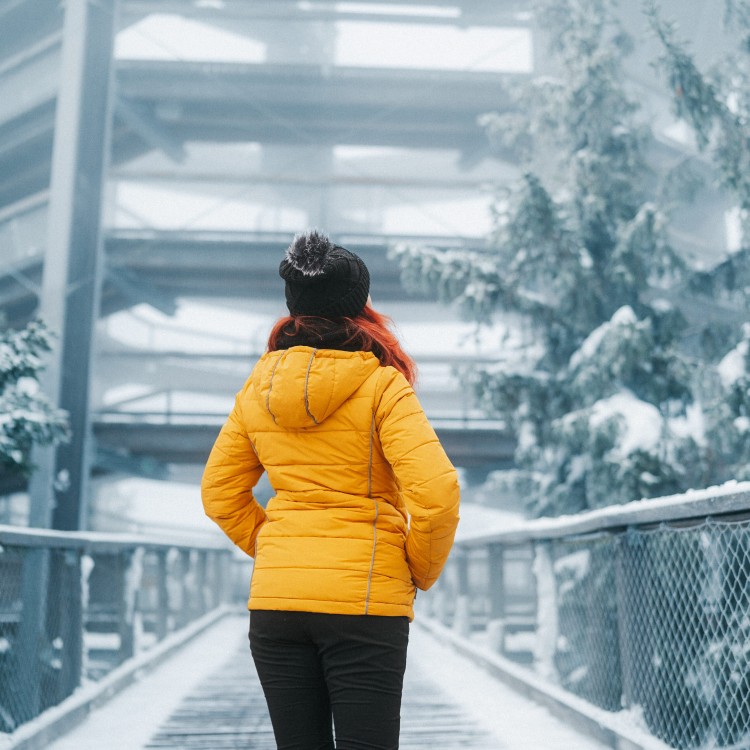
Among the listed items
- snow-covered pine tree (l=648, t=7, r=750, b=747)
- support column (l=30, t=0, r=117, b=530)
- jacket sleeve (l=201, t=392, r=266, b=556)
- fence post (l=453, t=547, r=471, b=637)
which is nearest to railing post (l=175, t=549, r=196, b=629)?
fence post (l=453, t=547, r=471, b=637)

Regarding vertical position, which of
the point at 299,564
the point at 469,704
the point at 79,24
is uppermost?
the point at 79,24

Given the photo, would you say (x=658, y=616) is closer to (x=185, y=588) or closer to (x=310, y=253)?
(x=310, y=253)

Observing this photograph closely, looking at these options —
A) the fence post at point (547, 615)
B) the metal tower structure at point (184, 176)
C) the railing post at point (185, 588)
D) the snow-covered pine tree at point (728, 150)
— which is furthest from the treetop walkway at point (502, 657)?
the metal tower structure at point (184, 176)

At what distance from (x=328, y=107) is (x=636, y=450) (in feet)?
33.7

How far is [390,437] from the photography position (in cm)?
202

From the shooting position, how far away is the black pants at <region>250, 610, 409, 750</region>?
6.46 ft

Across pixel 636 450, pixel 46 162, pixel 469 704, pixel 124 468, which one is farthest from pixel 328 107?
pixel 469 704

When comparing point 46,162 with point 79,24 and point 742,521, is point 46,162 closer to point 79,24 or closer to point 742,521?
point 79,24

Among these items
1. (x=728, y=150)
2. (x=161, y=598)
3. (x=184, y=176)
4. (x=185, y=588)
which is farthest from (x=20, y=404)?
(x=184, y=176)

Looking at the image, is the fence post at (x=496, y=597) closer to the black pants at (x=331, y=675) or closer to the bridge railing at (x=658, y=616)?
the bridge railing at (x=658, y=616)

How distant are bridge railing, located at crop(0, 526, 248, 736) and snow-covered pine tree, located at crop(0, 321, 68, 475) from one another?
1285mm

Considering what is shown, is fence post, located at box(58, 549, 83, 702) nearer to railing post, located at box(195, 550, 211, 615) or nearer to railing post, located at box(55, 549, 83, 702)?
railing post, located at box(55, 549, 83, 702)

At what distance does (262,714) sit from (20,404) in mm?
4474

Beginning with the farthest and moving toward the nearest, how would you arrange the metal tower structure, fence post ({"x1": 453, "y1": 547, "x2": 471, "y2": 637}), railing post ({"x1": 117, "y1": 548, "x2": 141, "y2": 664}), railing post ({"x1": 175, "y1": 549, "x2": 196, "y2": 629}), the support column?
the metal tower structure < the support column < railing post ({"x1": 175, "y1": 549, "x2": 196, "y2": 629}) < fence post ({"x1": 453, "y1": 547, "x2": 471, "y2": 637}) < railing post ({"x1": 117, "y1": 548, "x2": 141, "y2": 664})
